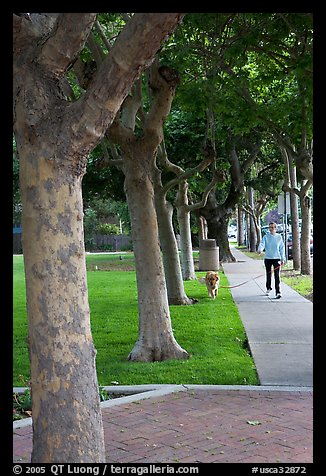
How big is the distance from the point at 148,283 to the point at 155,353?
0.99 metres

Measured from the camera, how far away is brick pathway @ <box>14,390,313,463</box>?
17.3 ft

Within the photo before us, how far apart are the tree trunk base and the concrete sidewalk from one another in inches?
43.9

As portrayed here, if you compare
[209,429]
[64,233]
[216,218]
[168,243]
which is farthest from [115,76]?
[216,218]

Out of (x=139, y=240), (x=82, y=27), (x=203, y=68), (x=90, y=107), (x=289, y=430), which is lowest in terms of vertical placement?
(x=289, y=430)

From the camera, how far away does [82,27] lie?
14.5ft

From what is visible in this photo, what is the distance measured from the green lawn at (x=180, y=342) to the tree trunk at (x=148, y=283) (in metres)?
0.30

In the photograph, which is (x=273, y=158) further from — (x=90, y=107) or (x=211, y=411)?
(x=90, y=107)

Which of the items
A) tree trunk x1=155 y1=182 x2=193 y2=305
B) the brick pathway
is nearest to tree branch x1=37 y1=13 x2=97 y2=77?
the brick pathway

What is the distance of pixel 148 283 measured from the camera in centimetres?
924

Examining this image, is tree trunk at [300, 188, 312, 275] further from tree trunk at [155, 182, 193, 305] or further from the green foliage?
the green foliage

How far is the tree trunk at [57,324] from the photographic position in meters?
4.16

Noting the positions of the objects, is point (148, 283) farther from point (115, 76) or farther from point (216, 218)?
point (216, 218)
